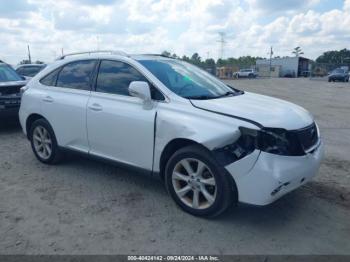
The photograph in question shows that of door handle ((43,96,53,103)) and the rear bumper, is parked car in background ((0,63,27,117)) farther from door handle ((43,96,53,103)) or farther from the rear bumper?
the rear bumper

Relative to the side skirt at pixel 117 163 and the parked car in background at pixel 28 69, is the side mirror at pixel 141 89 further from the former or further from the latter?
the parked car in background at pixel 28 69

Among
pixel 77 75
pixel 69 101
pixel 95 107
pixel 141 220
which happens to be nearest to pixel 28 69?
pixel 77 75

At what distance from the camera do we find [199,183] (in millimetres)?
3648

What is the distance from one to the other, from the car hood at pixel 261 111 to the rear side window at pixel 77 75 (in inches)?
70.6

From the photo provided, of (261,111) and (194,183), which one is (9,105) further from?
(261,111)

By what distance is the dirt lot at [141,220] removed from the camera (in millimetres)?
3209

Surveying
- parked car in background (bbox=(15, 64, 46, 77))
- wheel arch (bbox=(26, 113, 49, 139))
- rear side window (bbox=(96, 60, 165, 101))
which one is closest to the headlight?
rear side window (bbox=(96, 60, 165, 101))

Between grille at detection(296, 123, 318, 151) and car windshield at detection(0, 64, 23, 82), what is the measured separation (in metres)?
7.17

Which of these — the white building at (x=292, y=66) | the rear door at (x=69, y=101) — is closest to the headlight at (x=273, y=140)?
the rear door at (x=69, y=101)

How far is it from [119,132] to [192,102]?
1.05 m

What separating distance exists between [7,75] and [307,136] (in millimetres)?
7487

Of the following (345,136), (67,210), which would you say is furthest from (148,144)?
(345,136)

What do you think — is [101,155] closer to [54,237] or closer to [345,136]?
[54,237]

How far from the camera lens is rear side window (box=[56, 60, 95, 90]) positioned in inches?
189
